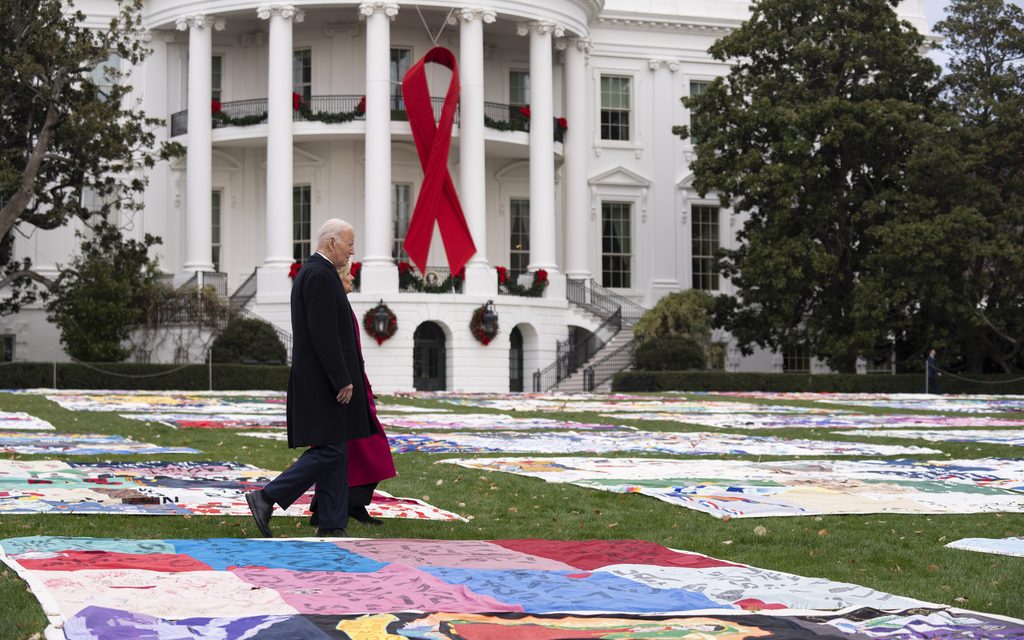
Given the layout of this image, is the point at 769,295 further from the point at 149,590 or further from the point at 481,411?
the point at 149,590

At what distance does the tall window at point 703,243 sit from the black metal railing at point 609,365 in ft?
26.0

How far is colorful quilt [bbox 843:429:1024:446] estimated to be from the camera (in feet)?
57.4

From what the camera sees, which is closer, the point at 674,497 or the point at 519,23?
the point at 674,497

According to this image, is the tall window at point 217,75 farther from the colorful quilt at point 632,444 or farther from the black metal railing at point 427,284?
the colorful quilt at point 632,444

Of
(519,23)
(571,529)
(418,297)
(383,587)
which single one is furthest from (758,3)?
(383,587)

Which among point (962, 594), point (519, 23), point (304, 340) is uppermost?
point (519, 23)

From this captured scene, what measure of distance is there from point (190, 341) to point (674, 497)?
94.1 ft

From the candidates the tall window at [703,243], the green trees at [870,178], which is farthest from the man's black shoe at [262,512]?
the tall window at [703,243]

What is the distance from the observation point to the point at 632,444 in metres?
16.1

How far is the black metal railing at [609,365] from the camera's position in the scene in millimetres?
39250

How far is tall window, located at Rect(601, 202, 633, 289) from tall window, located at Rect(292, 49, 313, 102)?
10002 mm

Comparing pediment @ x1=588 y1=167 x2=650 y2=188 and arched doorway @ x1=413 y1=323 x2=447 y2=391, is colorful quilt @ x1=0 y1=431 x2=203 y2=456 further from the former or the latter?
pediment @ x1=588 y1=167 x2=650 y2=188

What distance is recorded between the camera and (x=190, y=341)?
37625 mm

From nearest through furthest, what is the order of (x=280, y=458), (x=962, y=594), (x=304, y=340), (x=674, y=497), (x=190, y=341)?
(x=962, y=594) < (x=304, y=340) < (x=674, y=497) < (x=280, y=458) < (x=190, y=341)
